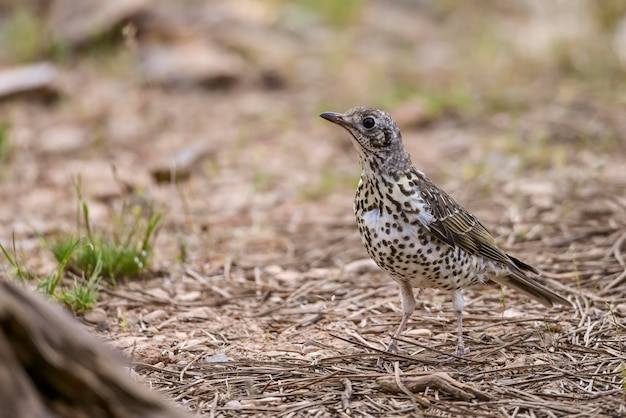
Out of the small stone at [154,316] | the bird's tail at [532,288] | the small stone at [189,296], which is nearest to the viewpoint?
the bird's tail at [532,288]

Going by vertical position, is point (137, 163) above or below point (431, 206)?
below

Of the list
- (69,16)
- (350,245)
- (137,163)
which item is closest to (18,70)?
(69,16)

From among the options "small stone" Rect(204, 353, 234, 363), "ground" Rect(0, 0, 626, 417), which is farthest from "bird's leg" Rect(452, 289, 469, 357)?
"small stone" Rect(204, 353, 234, 363)

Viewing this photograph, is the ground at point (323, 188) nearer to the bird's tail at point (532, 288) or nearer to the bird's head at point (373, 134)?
the bird's tail at point (532, 288)

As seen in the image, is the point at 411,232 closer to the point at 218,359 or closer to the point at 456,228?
the point at 456,228

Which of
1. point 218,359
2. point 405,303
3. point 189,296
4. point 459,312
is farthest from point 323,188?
point 218,359

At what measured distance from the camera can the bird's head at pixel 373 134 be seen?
4.82m

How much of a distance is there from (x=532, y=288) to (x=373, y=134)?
135 centimetres

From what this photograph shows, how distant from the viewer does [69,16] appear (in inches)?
472

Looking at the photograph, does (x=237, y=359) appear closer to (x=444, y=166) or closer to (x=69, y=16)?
(x=444, y=166)

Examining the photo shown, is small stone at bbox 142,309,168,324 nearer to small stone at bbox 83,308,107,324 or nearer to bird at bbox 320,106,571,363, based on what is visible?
small stone at bbox 83,308,107,324

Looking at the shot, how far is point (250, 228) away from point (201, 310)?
Answer: 1.82 metres

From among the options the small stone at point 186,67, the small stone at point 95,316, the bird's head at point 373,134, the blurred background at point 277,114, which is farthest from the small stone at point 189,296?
the small stone at point 186,67

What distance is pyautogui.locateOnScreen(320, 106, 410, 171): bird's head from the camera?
190 inches
